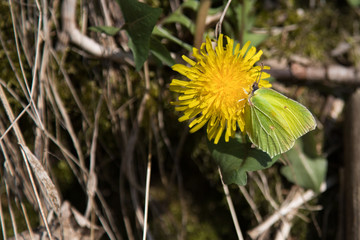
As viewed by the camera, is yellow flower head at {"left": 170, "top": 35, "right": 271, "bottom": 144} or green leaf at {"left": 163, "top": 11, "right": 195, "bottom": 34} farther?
green leaf at {"left": 163, "top": 11, "right": 195, "bottom": 34}

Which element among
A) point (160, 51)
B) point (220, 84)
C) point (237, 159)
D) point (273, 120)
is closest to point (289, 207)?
point (237, 159)

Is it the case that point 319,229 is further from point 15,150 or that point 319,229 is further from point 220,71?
point 15,150

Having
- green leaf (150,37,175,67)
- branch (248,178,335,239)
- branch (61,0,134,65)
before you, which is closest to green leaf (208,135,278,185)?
green leaf (150,37,175,67)

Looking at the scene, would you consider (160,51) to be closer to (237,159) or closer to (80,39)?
(80,39)

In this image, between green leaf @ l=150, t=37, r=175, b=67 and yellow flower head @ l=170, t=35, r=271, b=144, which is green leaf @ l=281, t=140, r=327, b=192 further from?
green leaf @ l=150, t=37, r=175, b=67

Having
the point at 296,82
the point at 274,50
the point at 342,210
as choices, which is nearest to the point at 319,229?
the point at 342,210

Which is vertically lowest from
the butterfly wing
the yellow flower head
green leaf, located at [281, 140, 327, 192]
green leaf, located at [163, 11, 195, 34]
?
green leaf, located at [281, 140, 327, 192]

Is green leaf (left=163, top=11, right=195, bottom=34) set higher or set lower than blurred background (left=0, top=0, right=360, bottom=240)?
higher

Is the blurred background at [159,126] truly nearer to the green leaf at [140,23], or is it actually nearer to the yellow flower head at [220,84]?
the green leaf at [140,23]
